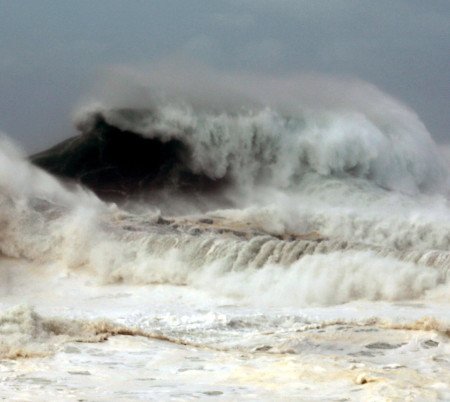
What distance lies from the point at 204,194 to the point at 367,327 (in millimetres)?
14117

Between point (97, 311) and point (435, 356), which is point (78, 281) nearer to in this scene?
point (97, 311)

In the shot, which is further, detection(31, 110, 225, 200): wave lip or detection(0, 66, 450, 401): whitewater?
detection(31, 110, 225, 200): wave lip

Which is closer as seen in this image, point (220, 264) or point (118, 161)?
point (220, 264)

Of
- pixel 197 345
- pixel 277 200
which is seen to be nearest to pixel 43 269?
pixel 197 345

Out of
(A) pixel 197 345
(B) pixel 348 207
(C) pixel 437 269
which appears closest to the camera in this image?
(A) pixel 197 345

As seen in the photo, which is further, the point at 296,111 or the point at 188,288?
the point at 296,111

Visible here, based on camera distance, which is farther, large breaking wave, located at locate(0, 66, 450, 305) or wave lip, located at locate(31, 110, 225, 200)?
wave lip, located at locate(31, 110, 225, 200)

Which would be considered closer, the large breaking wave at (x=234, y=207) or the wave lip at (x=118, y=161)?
the large breaking wave at (x=234, y=207)

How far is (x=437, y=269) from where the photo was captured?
1316 centimetres

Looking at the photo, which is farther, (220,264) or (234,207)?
(234,207)

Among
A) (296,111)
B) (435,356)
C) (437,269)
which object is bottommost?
(435,356)

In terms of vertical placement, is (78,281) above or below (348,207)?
below

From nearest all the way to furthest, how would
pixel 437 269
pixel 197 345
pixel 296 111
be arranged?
pixel 197 345 < pixel 437 269 < pixel 296 111

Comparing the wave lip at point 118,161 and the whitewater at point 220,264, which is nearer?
the whitewater at point 220,264
